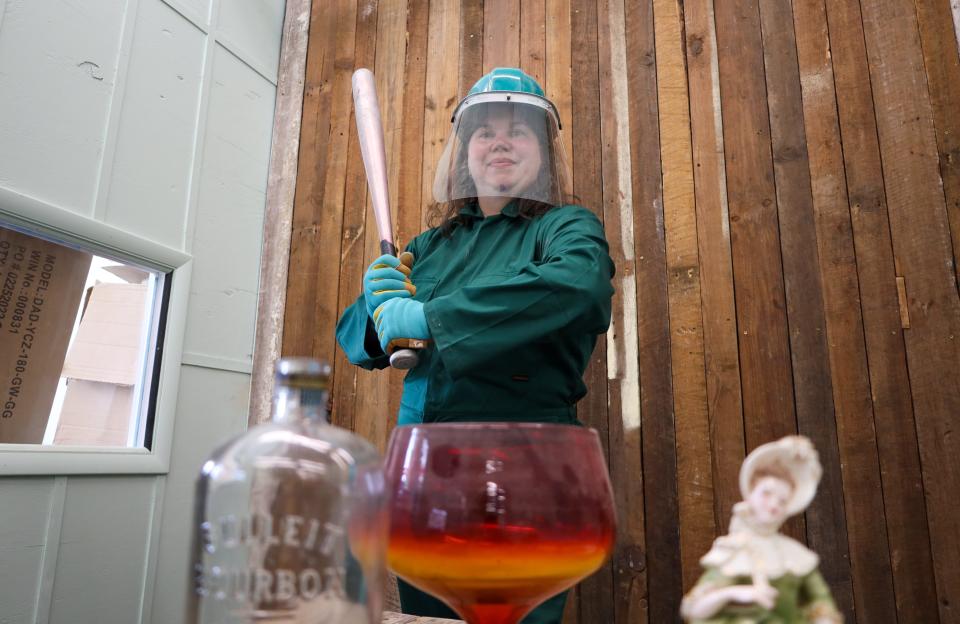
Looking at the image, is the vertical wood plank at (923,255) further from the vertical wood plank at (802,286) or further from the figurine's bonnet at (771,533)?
the figurine's bonnet at (771,533)

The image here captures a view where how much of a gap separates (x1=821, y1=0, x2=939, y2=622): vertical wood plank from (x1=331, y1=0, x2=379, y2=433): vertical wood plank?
4.13 feet

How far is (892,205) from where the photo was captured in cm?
142

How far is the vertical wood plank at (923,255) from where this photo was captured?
4.17 feet

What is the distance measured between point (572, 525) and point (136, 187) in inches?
71.3

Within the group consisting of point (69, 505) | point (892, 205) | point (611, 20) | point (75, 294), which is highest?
point (611, 20)

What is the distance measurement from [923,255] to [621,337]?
25.5 inches

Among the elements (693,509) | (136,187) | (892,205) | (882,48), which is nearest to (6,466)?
(136,187)

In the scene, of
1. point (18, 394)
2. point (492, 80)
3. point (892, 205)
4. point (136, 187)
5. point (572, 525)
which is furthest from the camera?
point (136, 187)

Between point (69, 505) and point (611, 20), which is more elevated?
point (611, 20)

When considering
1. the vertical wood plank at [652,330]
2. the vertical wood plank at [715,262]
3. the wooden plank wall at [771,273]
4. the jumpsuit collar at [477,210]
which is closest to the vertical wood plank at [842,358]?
the wooden plank wall at [771,273]

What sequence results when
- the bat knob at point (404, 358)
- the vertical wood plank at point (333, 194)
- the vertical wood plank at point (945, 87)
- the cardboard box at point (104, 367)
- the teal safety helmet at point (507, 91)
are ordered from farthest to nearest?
the vertical wood plank at point (333, 194) → the cardboard box at point (104, 367) → the vertical wood plank at point (945, 87) → the teal safety helmet at point (507, 91) → the bat knob at point (404, 358)

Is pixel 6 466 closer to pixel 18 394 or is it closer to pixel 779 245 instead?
pixel 18 394

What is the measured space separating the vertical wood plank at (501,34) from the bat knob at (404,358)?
1.28 metres

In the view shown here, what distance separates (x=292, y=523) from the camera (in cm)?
33
